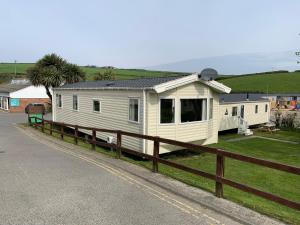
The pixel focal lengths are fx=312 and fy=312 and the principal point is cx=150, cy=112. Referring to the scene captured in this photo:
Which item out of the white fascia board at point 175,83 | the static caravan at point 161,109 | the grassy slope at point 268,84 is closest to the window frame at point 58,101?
the static caravan at point 161,109

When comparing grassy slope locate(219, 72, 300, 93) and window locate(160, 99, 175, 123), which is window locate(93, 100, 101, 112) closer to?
window locate(160, 99, 175, 123)

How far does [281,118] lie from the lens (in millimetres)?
33062

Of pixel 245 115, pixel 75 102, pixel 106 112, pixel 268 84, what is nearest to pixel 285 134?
pixel 245 115

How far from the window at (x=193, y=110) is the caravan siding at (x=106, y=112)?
242 centimetres

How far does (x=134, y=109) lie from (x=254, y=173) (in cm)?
623

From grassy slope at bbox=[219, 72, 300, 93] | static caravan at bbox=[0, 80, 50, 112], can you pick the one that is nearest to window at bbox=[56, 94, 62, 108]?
static caravan at bbox=[0, 80, 50, 112]

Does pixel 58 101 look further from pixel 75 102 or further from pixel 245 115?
pixel 245 115

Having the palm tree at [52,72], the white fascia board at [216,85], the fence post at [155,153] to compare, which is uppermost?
the palm tree at [52,72]

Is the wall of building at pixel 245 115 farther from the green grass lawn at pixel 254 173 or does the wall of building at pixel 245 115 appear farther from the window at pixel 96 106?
the window at pixel 96 106

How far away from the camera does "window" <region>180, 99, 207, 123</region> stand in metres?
15.7

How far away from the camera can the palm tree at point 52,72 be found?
3108cm

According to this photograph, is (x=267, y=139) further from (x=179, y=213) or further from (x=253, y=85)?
(x=253, y=85)

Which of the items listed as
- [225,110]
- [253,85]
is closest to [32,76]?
[225,110]

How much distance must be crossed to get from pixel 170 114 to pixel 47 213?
9.92 m
